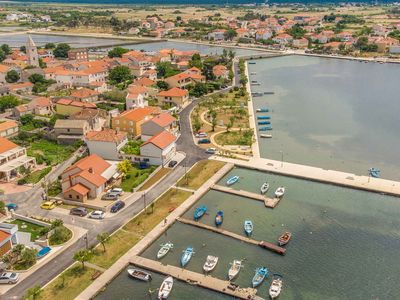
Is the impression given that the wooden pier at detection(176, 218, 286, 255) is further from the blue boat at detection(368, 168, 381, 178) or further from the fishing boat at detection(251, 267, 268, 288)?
the blue boat at detection(368, 168, 381, 178)

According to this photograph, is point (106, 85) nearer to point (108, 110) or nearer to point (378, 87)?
point (108, 110)

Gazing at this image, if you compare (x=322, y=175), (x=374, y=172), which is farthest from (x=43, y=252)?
(x=374, y=172)

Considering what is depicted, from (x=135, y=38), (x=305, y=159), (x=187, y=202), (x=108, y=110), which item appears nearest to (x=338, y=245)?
(x=187, y=202)

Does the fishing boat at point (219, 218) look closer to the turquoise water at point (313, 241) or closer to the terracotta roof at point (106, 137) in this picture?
the turquoise water at point (313, 241)

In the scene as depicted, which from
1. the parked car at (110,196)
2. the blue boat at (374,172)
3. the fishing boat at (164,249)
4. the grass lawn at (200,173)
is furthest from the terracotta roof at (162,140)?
the blue boat at (374,172)

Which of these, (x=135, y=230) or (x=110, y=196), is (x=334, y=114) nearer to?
(x=110, y=196)

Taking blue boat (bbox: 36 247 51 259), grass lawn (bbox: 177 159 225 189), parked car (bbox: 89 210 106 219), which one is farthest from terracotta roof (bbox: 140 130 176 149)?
blue boat (bbox: 36 247 51 259)
